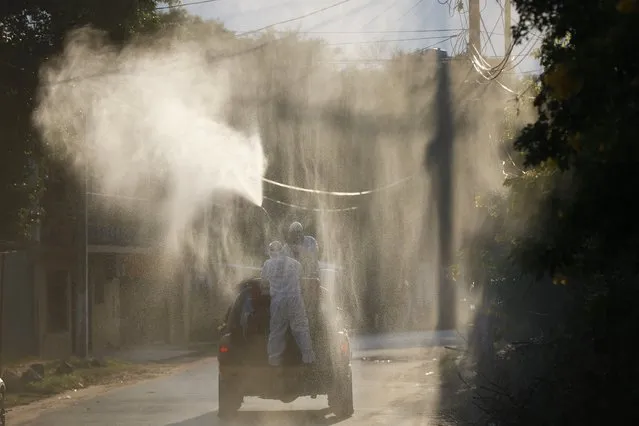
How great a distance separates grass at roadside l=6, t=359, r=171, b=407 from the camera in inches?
867

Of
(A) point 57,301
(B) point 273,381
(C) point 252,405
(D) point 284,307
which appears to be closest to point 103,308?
(A) point 57,301

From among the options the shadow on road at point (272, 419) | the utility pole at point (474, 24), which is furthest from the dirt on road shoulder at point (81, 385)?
the utility pole at point (474, 24)

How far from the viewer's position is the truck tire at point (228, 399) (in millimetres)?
15406

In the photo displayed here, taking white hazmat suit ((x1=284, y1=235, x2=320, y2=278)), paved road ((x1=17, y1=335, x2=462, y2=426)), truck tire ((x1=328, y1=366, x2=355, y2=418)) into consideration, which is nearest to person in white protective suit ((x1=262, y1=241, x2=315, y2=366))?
Answer: truck tire ((x1=328, y1=366, x2=355, y2=418))

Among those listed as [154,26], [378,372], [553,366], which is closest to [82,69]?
[154,26]

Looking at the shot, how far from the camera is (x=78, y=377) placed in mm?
25031

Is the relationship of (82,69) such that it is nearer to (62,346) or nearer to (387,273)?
(62,346)

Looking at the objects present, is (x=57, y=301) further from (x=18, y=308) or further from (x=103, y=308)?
(x=103, y=308)

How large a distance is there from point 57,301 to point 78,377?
35.7 ft

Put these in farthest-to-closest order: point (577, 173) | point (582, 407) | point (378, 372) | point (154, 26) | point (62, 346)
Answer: point (62, 346)
point (378, 372)
point (154, 26)
point (582, 407)
point (577, 173)

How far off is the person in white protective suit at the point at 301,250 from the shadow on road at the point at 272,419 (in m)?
1.89

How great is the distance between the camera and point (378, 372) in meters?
24.8

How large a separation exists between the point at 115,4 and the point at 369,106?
1470cm

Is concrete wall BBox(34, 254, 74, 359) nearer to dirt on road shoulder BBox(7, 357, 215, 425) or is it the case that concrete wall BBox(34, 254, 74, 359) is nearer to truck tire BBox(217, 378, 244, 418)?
dirt on road shoulder BBox(7, 357, 215, 425)
